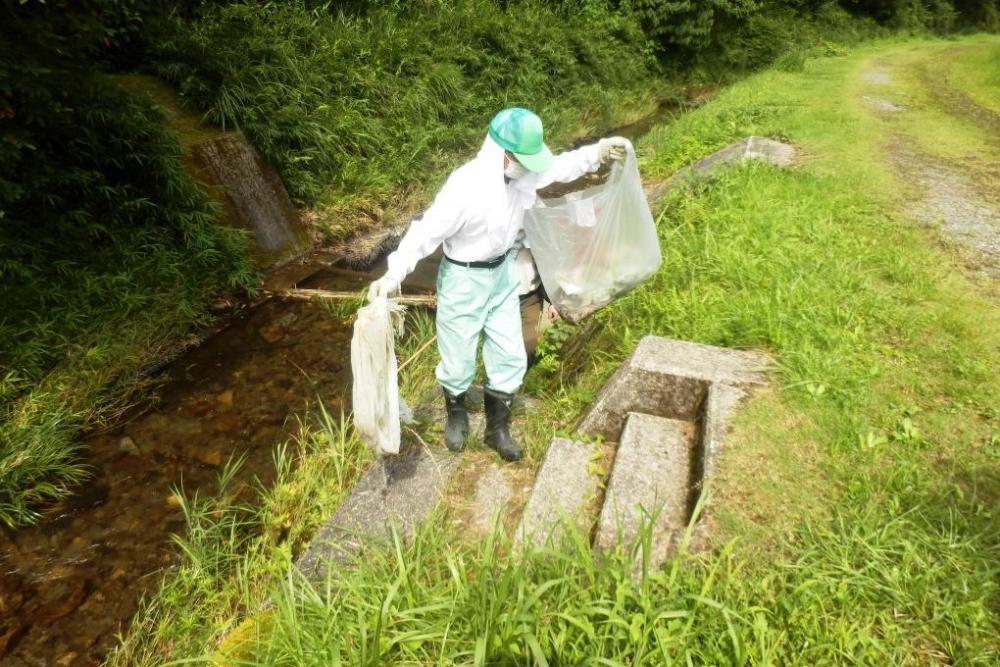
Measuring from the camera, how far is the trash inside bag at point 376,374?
7.83 feet

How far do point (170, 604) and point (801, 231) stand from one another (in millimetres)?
4639

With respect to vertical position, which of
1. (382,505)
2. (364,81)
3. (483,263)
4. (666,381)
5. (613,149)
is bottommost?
(382,505)

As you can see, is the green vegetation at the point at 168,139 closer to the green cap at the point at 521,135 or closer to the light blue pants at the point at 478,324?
the light blue pants at the point at 478,324

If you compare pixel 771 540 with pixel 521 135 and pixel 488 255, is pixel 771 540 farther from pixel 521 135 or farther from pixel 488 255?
pixel 521 135

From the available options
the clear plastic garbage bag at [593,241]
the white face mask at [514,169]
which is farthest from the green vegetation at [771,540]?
the white face mask at [514,169]

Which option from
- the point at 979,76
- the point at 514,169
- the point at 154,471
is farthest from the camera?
the point at 979,76

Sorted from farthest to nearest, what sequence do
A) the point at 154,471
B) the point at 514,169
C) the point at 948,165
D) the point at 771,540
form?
the point at 948,165
the point at 154,471
the point at 514,169
the point at 771,540

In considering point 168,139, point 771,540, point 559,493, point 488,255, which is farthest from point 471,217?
point 168,139

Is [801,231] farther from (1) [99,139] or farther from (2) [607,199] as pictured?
(1) [99,139]

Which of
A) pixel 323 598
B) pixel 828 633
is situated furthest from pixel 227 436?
pixel 828 633

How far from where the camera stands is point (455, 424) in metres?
3.10

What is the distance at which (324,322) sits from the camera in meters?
5.32

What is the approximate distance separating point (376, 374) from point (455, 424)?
0.76m

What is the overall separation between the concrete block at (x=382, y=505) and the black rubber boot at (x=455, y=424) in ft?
0.22
